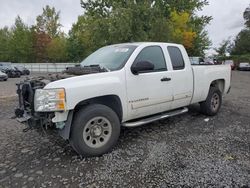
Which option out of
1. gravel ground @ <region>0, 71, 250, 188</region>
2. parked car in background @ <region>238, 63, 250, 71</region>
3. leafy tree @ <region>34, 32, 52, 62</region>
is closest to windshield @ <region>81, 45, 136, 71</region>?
gravel ground @ <region>0, 71, 250, 188</region>

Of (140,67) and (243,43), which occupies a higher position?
(243,43)

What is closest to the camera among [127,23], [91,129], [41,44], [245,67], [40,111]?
[40,111]

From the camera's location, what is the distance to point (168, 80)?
5.41 m

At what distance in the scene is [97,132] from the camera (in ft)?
14.4

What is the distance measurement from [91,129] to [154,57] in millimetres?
2060

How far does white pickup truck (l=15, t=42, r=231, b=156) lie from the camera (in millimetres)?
4043

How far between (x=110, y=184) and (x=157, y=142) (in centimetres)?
175

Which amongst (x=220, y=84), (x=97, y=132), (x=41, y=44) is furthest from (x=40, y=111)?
(x=41, y=44)

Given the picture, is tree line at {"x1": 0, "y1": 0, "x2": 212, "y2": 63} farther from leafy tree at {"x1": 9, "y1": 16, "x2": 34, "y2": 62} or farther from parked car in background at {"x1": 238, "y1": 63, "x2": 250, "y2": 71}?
parked car in background at {"x1": 238, "y1": 63, "x2": 250, "y2": 71}

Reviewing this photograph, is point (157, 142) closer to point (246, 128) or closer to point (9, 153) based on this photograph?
point (246, 128)

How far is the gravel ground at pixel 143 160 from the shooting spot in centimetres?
356

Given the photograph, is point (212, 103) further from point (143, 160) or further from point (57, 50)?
point (57, 50)

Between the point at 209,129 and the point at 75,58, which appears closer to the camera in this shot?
the point at 209,129

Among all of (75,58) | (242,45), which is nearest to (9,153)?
(75,58)
